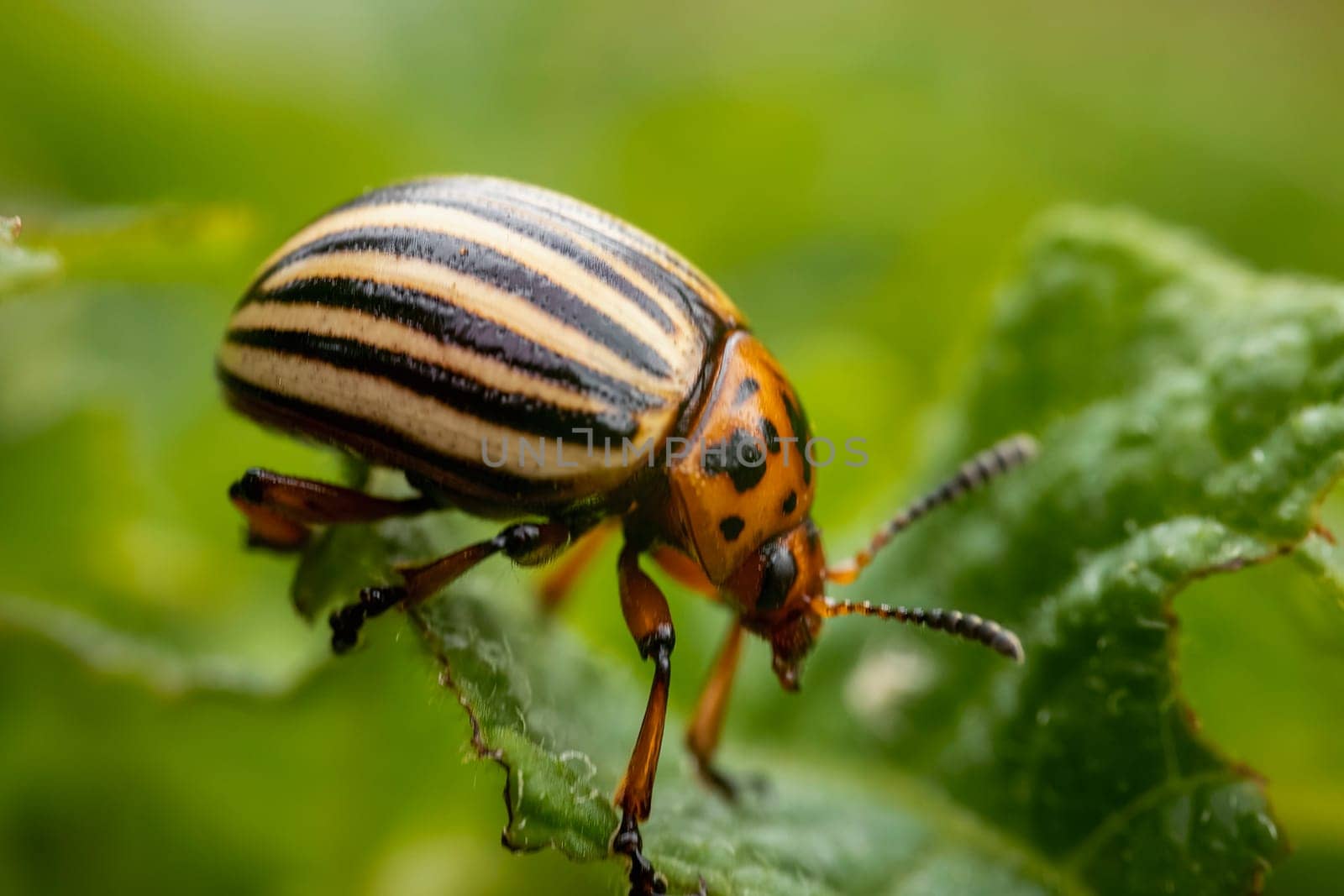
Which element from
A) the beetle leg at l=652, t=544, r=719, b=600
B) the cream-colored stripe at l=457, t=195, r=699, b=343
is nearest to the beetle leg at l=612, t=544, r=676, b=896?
the beetle leg at l=652, t=544, r=719, b=600

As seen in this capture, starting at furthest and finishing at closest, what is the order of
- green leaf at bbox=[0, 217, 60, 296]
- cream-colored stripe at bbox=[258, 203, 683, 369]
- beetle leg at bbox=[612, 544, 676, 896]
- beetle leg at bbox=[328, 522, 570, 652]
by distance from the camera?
cream-colored stripe at bbox=[258, 203, 683, 369] → beetle leg at bbox=[328, 522, 570, 652] → beetle leg at bbox=[612, 544, 676, 896] → green leaf at bbox=[0, 217, 60, 296]

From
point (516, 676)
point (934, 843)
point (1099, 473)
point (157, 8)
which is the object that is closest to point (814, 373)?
point (1099, 473)

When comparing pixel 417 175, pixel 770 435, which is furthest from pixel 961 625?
pixel 417 175

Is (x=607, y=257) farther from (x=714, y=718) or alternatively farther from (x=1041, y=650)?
(x=1041, y=650)

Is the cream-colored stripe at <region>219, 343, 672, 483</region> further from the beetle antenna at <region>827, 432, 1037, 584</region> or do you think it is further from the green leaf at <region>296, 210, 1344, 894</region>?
the beetle antenna at <region>827, 432, 1037, 584</region>

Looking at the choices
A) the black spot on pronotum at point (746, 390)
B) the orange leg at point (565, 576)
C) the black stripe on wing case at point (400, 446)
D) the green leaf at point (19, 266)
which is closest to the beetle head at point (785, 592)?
the black spot on pronotum at point (746, 390)

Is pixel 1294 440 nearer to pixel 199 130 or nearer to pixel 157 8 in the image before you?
pixel 199 130

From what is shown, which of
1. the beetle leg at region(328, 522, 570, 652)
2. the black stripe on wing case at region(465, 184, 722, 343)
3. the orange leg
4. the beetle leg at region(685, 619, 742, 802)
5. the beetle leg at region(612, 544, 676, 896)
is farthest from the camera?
the orange leg

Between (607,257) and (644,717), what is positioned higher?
(607,257)
